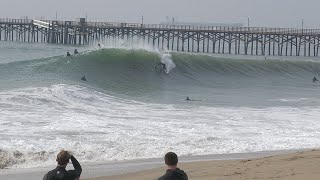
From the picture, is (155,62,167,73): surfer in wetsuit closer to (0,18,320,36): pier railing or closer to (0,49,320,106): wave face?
(0,49,320,106): wave face

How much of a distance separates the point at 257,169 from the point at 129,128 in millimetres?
6542

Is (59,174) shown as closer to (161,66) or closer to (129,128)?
(129,128)

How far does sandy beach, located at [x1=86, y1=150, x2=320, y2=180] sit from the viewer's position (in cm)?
839

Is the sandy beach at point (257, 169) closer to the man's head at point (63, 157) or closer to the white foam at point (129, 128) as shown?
the white foam at point (129, 128)

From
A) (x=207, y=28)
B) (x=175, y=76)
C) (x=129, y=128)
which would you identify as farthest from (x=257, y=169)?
(x=207, y=28)

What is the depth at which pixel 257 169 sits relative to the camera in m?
9.01

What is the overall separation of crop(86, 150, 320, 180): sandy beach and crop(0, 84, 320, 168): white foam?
2.25 m

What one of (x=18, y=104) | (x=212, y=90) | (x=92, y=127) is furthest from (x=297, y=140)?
(x=212, y=90)

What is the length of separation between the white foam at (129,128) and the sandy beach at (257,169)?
2250 millimetres

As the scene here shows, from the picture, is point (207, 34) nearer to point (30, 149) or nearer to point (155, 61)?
point (155, 61)

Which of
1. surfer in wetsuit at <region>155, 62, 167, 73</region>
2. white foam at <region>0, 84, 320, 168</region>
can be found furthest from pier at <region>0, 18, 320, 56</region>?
white foam at <region>0, 84, 320, 168</region>

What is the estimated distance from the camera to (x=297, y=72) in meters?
45.5

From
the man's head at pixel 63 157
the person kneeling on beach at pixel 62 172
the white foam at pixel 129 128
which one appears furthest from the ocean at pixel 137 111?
the man's head at pixel 63 157

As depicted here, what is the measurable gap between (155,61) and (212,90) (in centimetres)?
863
